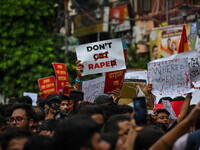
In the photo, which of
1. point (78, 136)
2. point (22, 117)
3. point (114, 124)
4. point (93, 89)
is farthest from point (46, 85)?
point (78, 136)

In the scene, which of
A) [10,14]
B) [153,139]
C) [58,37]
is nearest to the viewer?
[153,139]

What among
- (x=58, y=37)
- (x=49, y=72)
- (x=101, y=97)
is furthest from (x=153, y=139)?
(x=58, y=37)

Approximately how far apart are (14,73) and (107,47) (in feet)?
39.1

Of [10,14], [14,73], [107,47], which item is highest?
[10,14]

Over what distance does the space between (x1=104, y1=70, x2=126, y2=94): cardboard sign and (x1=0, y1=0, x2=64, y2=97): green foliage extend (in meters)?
11.1

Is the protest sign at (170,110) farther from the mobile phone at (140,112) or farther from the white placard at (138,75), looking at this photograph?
the mobile phone at (140,112)

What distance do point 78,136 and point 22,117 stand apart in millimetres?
2557

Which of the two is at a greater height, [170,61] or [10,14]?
[10,14]

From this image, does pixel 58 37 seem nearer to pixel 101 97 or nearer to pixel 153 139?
pixel 101 97

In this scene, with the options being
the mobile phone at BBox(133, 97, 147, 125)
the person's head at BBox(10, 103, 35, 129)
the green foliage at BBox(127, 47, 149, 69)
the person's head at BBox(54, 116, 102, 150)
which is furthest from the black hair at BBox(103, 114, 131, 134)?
the green foliage at BBox(127, 47, 149, 69)

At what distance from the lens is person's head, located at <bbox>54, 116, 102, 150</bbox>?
9.39ft

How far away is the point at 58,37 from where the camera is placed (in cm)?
1973

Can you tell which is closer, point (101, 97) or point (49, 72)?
point (101, 97)

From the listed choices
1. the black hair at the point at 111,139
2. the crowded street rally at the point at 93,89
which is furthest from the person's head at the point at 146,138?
the black hair at the point at 111,139
